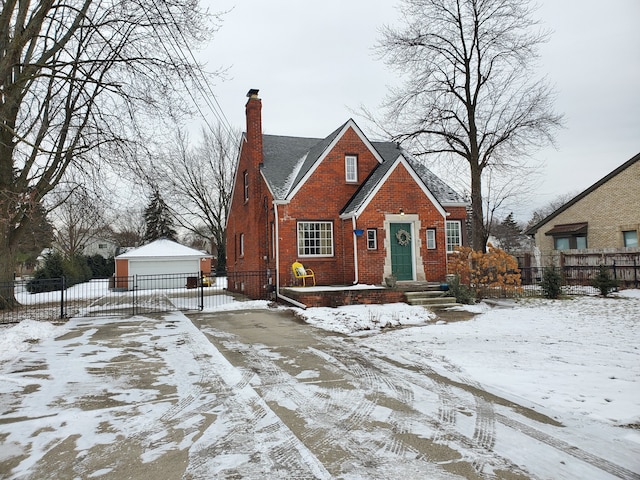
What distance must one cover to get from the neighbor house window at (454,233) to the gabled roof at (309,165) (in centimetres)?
95

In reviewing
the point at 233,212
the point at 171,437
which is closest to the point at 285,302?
the point at 233,212

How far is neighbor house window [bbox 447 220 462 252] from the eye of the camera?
19.3m

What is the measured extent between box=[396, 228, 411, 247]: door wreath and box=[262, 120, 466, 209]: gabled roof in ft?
6.51

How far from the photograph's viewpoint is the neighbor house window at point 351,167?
1780cm

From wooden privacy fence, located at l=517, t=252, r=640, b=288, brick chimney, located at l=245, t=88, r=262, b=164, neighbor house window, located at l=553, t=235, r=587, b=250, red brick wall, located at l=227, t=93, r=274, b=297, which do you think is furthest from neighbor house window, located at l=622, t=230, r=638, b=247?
brick chimney, located at l=245, t=88, r=262, b=164

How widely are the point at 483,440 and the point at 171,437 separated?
3.04 meters

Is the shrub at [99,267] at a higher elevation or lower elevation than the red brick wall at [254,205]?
lower

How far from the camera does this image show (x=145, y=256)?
33.0 metres

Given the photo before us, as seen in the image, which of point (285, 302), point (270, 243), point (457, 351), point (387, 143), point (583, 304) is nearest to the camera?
point (457, 351)

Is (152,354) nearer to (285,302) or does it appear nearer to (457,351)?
(457,351)

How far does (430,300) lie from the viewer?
14.2m

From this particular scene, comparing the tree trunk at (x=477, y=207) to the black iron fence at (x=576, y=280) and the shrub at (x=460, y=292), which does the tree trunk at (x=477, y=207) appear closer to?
the black iron fence at (x=576, y=280)

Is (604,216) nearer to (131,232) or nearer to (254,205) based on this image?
(254,205)

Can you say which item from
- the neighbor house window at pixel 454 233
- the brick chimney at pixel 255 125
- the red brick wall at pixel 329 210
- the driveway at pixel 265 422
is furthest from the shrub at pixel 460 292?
the brick chimney at pixel 255 125
